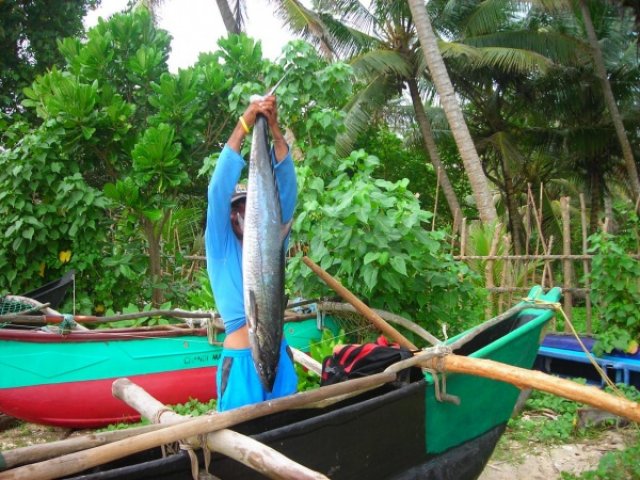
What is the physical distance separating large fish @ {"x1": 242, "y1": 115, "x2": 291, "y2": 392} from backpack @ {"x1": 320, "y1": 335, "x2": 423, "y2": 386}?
2.09 feet

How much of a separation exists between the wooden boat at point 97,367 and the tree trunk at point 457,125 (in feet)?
13.5

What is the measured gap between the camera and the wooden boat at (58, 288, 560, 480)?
7.68 ft

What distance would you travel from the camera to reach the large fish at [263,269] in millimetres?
2377

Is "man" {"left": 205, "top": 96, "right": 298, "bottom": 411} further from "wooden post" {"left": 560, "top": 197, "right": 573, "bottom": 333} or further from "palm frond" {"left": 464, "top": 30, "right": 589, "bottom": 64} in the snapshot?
"palm frond" {"left": 464, "top": 30, "right": 589, "bottom": 64}

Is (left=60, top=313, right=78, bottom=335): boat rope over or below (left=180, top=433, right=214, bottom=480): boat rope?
over

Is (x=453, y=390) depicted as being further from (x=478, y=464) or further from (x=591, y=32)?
(x=591, y=32)

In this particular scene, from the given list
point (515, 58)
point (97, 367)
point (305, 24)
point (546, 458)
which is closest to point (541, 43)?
point (515, 58)

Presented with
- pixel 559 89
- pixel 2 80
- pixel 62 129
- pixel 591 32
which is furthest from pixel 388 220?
pixel 559 89

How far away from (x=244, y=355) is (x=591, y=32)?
1225cm

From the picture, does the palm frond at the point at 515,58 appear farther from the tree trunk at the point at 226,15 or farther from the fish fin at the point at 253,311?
the fish fin at the point at 253,311

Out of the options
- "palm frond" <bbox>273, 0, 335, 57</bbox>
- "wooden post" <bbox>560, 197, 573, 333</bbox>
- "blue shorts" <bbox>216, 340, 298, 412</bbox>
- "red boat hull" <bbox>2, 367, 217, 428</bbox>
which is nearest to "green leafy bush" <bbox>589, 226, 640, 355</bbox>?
"wooden post" <bbox>560, 197, 573, 333</bbox>

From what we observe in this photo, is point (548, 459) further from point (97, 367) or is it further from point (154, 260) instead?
point (154, 260)

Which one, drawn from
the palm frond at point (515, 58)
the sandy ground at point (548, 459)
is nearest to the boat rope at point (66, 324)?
the sandy ground at point (548, 459)

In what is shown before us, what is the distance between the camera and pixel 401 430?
2.88 metres
